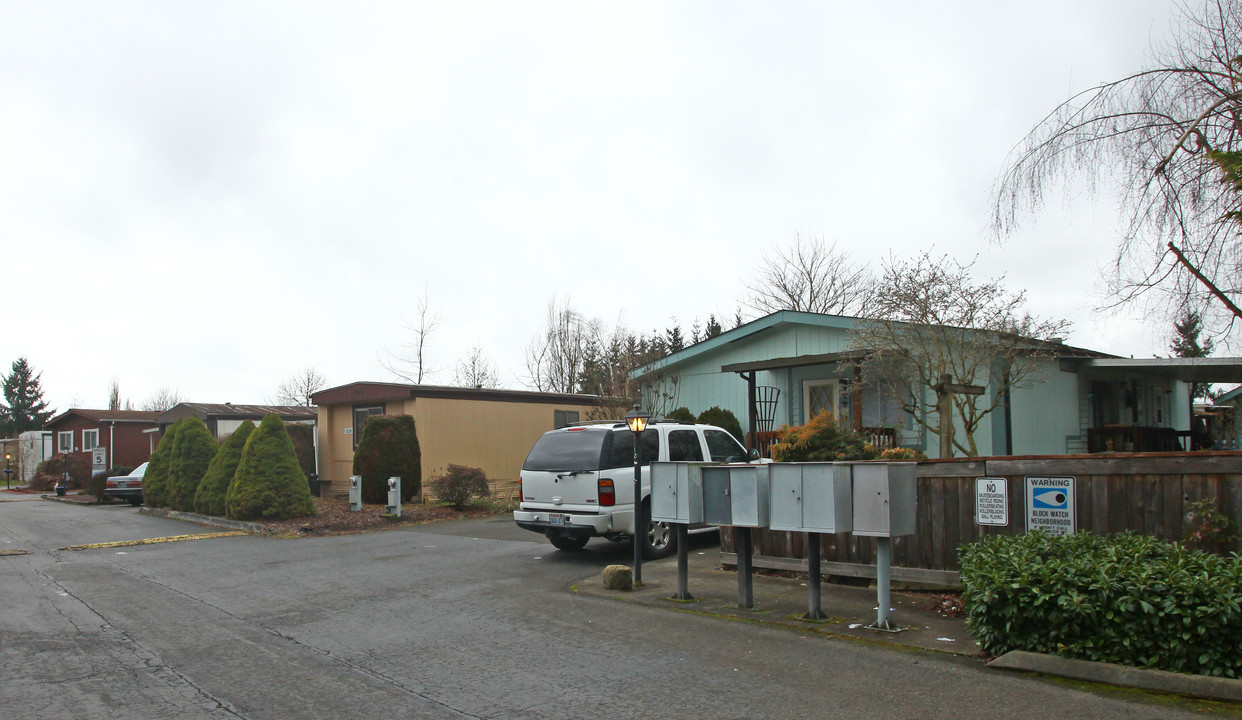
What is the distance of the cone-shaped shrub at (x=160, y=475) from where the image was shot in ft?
69.4

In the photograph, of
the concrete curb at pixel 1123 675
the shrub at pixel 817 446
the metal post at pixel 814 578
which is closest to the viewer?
the concrete curb at pixel 1123 675

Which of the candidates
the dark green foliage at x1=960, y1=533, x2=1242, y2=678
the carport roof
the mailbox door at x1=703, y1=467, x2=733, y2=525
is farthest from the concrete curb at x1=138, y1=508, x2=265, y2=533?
the carport roof

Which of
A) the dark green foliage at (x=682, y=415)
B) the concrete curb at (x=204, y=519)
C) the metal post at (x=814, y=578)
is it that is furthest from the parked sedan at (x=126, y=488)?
the metal post at (x=814, y=578)

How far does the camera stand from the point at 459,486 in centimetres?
1886

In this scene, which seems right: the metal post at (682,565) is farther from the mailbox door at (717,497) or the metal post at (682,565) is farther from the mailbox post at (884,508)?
the mailbox post at (884,508)

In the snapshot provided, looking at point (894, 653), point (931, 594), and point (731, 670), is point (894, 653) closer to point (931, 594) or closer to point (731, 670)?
point (731, 670)

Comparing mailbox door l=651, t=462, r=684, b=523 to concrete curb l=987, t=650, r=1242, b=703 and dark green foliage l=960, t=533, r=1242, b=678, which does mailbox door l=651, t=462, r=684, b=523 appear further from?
concrete curb l=987, t=650, r=1242, b=703

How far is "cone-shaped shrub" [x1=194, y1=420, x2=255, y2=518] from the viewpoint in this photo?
1864cm

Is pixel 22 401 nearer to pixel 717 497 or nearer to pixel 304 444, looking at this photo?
pixel 304 444

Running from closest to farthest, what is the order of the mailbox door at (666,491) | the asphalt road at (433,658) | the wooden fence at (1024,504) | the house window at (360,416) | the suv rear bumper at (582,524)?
1. the asphalt road at (433,658)
2. the wooden fence at (1024,504)
3. the mailbox door at (666,491)
4. the suv rear bumper at (582,524)
5. the house window at (360,416)

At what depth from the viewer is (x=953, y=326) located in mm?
12875

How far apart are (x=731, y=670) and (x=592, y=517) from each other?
16.8 ft

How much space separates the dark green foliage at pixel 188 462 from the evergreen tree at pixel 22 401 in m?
56.8

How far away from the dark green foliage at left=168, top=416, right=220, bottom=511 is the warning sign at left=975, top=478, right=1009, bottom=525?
58.8 feet
